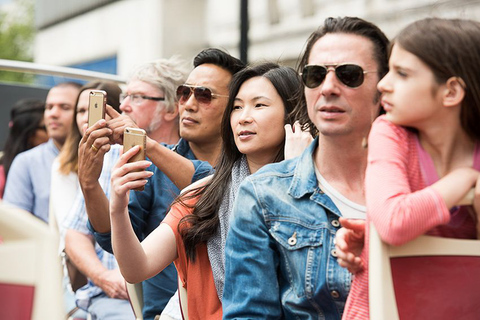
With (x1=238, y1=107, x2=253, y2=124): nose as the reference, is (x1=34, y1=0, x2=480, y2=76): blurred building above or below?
above

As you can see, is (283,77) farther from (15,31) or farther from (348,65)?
(15,31)

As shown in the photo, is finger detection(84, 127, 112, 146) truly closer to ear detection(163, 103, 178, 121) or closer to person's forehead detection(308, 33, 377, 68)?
person's forehead detection(308, 33, 377, 68)

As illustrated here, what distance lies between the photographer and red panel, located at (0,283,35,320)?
1.46 meters

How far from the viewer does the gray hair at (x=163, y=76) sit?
450 cm

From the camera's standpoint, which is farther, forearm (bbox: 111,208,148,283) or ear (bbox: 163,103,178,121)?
ear (bbox: 163,103,178,121)

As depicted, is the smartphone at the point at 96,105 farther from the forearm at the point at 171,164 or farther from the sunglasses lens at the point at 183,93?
the sunglasses lens at the point at 183,93

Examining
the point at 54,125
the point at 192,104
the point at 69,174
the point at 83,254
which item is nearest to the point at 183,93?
the point at 192,104

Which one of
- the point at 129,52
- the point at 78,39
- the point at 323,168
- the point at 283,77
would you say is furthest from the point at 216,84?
the point at 78,39

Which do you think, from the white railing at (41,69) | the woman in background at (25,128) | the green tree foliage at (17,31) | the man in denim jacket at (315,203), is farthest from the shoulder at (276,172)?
the green tree foliage at (17,31)

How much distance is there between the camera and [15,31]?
157 ft

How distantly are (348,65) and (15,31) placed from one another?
158 ft

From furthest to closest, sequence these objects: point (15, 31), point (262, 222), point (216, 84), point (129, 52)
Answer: point (15, 31), point (129, 52), point (216, 84), point (262, 222)

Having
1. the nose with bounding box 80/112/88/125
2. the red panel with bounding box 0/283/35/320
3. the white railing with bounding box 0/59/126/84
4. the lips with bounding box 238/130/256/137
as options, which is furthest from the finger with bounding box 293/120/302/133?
the white railing with bounding box 0/59/126/84

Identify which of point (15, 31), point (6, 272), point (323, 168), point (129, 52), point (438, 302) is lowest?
point (438, 302)
